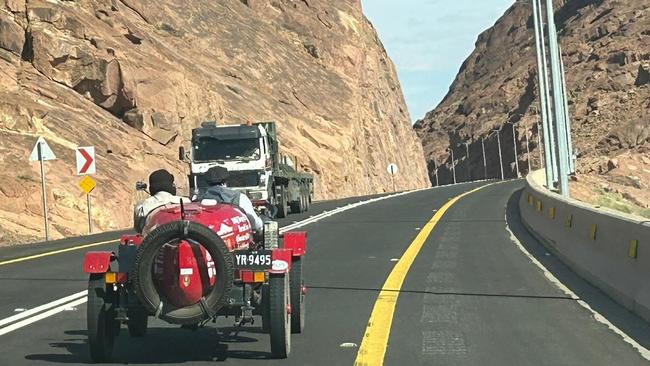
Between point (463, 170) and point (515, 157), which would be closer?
point (515, 157)

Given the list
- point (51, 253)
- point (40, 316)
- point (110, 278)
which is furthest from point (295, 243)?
point (51, 253)

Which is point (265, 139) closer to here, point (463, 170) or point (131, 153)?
point (131, 153)

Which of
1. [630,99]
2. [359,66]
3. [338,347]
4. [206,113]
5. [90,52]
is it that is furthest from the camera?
[630,99]

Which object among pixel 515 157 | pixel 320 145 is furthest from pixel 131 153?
pixel 515 157

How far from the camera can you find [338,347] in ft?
25.0

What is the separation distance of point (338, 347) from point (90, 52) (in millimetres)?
35924

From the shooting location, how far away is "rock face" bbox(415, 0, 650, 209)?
130000mm

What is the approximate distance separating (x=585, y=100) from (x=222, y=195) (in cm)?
14312

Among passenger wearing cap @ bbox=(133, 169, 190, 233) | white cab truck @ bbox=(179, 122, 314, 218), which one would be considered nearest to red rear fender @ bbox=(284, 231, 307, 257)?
passenger wearing cap @ bbox=(133, 169, 190, 233)

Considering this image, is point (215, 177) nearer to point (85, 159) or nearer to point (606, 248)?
point (606, 248)

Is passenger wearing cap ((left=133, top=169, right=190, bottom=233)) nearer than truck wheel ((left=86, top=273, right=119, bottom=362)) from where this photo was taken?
No

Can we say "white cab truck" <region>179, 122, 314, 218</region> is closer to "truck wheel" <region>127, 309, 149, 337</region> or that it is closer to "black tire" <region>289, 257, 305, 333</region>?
"truck wheel" <region>127, 309, 149, 337</region>

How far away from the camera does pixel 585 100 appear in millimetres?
143125

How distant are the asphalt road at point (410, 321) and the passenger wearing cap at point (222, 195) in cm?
118
